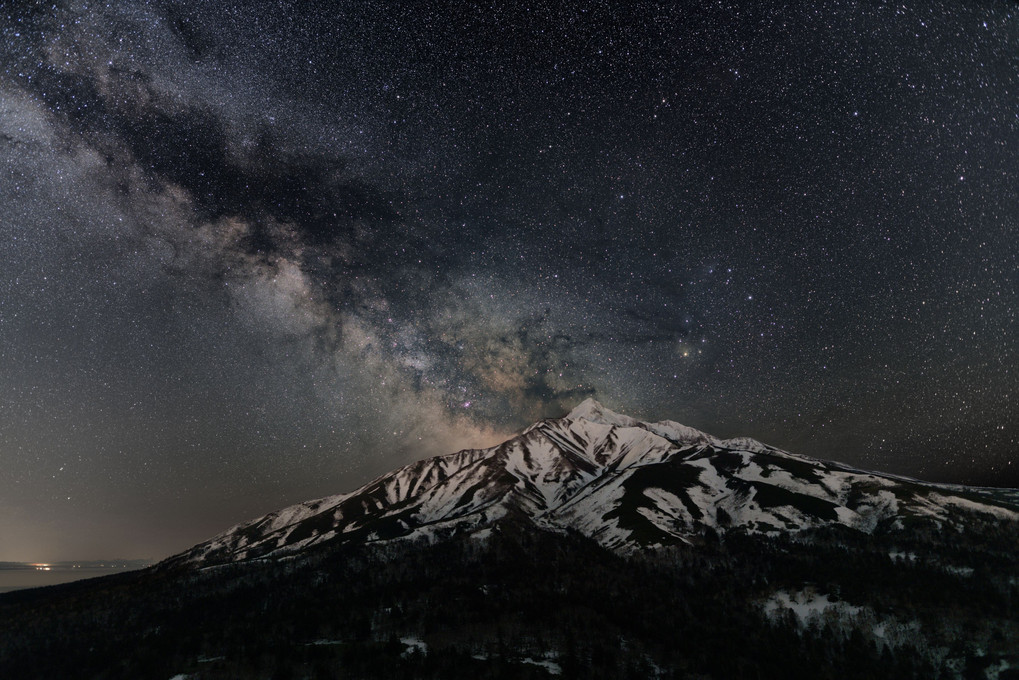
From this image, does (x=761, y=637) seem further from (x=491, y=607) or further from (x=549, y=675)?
(x=491, y=607)

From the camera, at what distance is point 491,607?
198250 mm

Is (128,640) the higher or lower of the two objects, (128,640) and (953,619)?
the higher

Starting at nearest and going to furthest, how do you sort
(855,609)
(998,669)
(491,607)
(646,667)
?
(998,669)
(646,667)
(855,609)
(491,607)

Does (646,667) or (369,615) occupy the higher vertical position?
(369,615)

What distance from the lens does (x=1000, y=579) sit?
198250 mm

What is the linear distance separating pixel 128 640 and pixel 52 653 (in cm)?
2823

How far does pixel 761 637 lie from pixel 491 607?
331 ft

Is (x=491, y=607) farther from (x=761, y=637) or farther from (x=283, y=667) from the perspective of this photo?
(x=761, y=637)

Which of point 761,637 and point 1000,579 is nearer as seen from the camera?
point 761,637

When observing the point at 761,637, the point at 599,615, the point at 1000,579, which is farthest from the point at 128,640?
the point at 1000,579

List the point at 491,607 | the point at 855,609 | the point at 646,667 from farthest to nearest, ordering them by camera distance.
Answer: the point at 491,607 < the point at 855,609 < the point at 646,667

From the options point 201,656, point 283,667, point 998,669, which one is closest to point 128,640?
point 201,656

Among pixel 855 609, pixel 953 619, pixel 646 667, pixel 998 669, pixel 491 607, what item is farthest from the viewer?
pixel 491 607

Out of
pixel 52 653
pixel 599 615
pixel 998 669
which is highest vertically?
pixel 52 653
